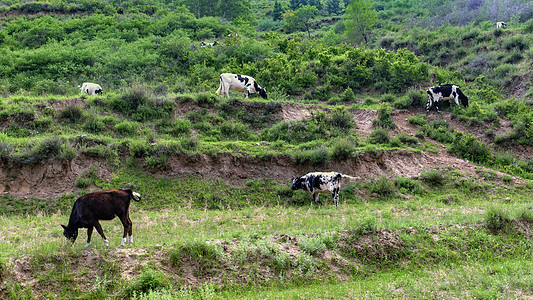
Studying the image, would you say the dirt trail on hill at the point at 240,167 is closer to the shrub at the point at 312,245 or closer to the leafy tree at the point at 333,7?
the shrub at the point at 312,245

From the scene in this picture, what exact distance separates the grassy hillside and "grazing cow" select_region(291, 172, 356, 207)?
0.46 metres

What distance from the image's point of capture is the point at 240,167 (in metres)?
17.6

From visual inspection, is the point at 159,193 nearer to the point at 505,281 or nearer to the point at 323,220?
the point at 323,220

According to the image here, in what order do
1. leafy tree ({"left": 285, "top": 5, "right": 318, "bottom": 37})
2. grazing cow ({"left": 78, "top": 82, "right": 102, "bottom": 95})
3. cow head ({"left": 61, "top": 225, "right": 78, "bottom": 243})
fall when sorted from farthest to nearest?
1. leafy tree ({"left": 285, "top": 5, "right": 318, "bottom": 37})
2. grazing cow ({"left": 78, "top": 82, "right": 102, "bottom": 95})
3. cow head ({"left": 61, "top": 225, "right": 78, "bottom": 243})

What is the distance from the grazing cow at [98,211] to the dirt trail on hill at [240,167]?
588 cm

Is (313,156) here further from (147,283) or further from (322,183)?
(147,283)

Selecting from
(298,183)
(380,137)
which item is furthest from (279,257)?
(380,137)

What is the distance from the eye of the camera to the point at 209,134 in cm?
2003

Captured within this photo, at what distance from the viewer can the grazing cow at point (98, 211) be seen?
9.70 m

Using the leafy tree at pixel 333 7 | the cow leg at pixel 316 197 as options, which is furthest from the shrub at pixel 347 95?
the leafy tree at pixel 333 7

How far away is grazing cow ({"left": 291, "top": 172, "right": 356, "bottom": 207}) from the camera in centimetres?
1591

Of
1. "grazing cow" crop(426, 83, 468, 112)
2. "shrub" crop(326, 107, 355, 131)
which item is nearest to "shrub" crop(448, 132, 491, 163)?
"grazing cow" crop(426, 83, 468, 112)

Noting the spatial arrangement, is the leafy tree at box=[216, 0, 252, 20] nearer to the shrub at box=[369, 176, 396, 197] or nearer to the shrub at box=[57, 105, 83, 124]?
the shrub at box=[57, 105, 83, 124]

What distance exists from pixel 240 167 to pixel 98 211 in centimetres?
851
